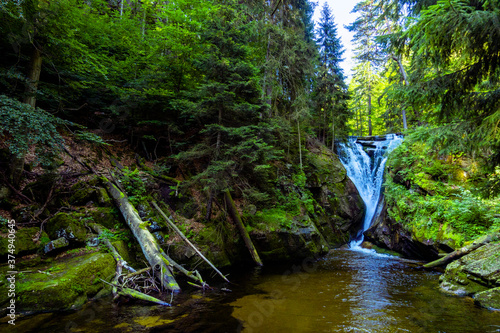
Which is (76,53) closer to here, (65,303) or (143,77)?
(143,77)

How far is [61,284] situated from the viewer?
4129 millimetres

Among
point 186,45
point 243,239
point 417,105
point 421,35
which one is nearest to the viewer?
point 421,35

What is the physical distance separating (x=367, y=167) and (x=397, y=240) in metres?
7.63

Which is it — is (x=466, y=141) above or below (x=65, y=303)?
above

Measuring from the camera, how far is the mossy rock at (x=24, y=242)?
450 cm

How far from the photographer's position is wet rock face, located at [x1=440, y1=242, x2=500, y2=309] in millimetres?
4588

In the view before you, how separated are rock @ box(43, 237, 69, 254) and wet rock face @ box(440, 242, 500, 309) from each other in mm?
9099

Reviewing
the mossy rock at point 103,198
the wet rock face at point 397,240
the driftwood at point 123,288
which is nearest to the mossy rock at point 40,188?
the mossy rock at point 103,198

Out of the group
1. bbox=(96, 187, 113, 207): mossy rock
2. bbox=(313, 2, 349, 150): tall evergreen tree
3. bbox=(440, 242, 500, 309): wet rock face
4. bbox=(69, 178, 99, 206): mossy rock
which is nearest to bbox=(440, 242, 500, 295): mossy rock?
bbox=(440, 242, 500, 309): wet rock face

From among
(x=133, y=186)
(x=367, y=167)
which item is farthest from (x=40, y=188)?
(x=367, y=167)

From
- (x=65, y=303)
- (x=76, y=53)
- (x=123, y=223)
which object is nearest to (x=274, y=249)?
(x=123, y=223)

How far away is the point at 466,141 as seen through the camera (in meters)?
4.43

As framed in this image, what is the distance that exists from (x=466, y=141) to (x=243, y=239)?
23.6 ft

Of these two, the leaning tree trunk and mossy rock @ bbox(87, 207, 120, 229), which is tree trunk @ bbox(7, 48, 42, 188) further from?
the leaning tree trunk
